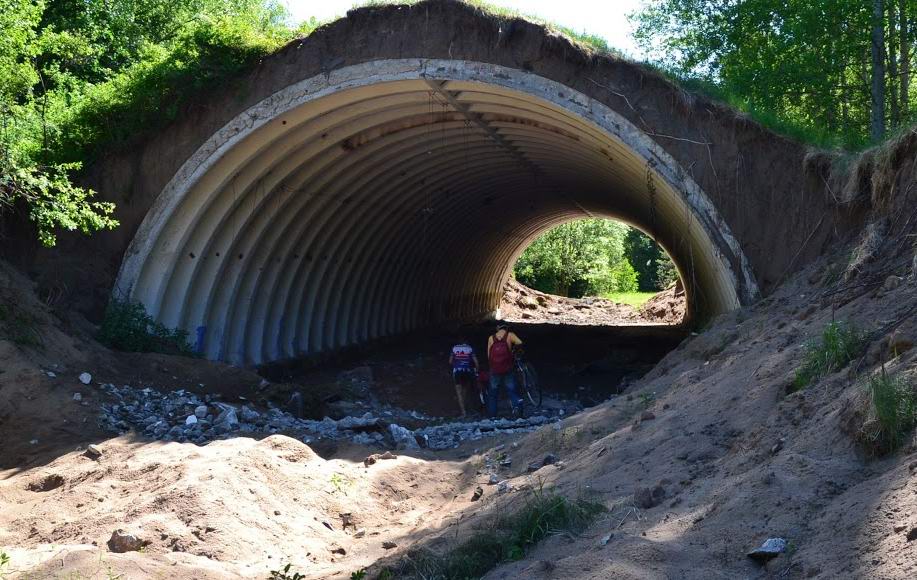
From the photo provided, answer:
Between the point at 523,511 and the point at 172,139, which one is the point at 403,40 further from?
the point at 523,511

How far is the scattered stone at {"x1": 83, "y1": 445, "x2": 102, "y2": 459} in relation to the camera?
8.80m

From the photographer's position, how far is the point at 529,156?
17.5 meters

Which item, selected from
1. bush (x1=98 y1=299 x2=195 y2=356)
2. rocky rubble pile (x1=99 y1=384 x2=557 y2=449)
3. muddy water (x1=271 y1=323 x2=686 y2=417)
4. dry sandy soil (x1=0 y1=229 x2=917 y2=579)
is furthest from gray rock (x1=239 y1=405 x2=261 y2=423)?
muddy water (x1=271 y1=323 x2=686 y2=417)

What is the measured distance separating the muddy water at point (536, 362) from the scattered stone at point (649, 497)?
9.12 meters

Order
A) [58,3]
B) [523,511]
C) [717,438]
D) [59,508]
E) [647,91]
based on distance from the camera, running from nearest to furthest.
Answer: [523,511] < [717,438] < [59,508] < [647,91] < [58,3]

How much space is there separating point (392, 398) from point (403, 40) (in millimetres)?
6016

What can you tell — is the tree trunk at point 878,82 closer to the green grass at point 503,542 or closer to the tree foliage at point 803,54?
the tree foliage at point 803,54

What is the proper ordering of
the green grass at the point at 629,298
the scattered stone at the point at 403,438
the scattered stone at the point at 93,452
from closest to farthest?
the scattered stone at the point at 93,452 < the scattered stone at the point at 403,438 < the green grass at the point at 629,298

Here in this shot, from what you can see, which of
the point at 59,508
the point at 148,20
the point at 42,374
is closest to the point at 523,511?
→ the point at 59,508

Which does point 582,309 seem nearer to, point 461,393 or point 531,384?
point 531,384

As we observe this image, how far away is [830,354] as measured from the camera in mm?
5996

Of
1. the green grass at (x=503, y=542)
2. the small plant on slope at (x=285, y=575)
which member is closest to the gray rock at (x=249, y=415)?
the small plant on slope at (x=285, y=575)

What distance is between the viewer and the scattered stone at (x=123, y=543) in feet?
19.8

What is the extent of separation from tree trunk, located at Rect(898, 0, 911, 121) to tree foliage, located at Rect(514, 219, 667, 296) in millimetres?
25004
